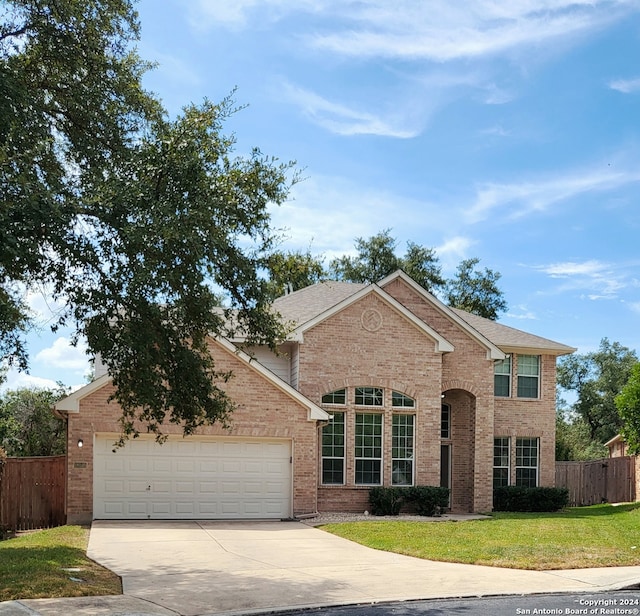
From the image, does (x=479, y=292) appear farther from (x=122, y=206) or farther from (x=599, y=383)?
(x=122, y=206)

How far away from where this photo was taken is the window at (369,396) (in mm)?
24922

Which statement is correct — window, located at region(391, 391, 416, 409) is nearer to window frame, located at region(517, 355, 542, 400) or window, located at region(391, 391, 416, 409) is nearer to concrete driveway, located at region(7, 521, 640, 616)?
window frame, located at region(517, 355, 542, 400)

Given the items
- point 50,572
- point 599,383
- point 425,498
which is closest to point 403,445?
point 425,498

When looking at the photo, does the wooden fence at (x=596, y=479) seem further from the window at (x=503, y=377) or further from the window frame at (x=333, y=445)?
the window frame at (x=333, y=445)

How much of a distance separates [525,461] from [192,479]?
497 inches

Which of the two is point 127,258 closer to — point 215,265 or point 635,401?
point 215,265

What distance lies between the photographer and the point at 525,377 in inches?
1153

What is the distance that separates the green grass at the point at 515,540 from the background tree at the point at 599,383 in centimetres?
3665

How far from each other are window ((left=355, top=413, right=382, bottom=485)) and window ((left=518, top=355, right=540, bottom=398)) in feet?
21.9

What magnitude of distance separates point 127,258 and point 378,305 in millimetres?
13917

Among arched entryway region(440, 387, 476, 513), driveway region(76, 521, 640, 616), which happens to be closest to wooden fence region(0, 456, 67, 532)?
driveway region(76, 521, 640, 616)

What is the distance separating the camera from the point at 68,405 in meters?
20.7

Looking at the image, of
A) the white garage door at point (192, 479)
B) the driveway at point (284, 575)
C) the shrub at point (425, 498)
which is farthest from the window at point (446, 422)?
the driveway at point (284, 575)

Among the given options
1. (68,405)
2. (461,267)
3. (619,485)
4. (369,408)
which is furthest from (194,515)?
(461,267)
